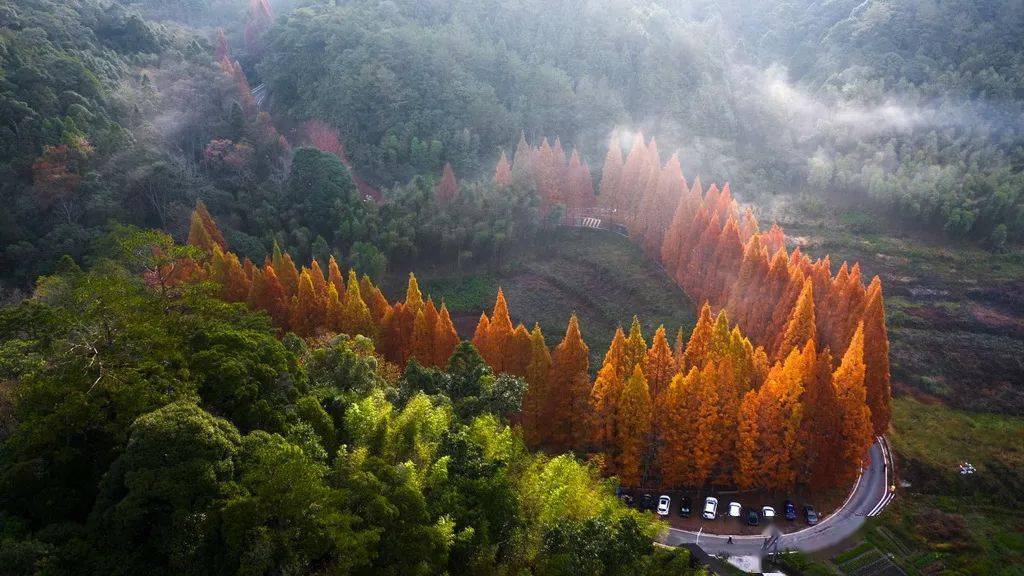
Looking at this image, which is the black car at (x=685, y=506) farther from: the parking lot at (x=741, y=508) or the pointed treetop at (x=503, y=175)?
the pointed treetop at (x=503, y=175)

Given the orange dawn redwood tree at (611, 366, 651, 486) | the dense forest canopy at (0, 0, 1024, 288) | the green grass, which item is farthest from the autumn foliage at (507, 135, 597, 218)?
the green grass

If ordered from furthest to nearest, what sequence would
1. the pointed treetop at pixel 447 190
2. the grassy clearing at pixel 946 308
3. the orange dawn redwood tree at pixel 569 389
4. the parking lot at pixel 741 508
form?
the pointed treetop at pixel 447 190 < the grassy clearing at pixel 946 308 < the orange dawn redwood tree at pixel 569 389 < the parking lot at pixel 741 508

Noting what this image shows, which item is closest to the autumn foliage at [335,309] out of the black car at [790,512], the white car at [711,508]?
the white car at [711,508]

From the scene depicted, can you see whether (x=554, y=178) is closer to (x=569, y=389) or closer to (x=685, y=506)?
(x=569, y=389)

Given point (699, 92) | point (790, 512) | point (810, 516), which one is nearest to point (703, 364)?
point (790, 512)

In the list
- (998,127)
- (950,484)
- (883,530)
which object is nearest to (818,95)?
(998,127)

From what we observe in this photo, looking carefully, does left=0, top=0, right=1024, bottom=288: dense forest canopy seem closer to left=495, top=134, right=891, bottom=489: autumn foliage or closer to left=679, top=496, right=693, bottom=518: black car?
left=495, top=134, right=891, bottom=489: autumn foliage

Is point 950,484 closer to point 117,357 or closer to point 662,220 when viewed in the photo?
point 662,220
